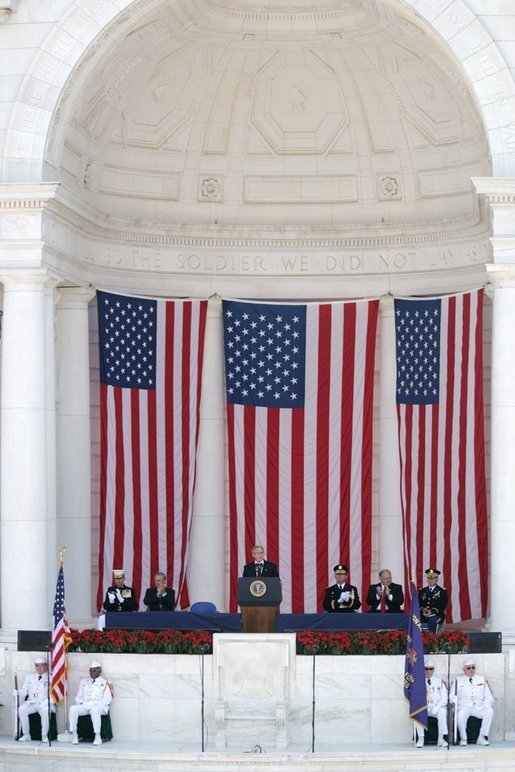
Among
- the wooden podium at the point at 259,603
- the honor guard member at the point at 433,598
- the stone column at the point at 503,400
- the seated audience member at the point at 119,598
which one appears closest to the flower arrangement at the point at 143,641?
the wooden podium at the point at 259,603

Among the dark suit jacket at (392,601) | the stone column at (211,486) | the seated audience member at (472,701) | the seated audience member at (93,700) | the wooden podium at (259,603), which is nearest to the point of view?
the seated audience member at (472,701)

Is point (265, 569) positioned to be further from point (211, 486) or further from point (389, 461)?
point (389, 461)

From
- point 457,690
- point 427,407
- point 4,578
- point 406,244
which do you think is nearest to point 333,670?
point 457,690

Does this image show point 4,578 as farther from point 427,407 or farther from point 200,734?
point 427,407

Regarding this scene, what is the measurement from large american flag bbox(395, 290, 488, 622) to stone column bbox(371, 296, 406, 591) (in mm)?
742

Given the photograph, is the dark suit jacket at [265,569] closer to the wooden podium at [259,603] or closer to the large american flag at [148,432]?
the wooden podium at [259,603]

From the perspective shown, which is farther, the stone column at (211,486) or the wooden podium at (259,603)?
the stone column at (211,486)

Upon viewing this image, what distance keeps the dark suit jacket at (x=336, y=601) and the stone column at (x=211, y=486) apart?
16.4 feet

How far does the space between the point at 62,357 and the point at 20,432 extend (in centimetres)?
457

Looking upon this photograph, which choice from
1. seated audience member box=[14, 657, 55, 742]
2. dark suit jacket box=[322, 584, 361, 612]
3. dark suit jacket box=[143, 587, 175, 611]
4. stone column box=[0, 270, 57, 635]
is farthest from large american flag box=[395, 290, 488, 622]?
seated audience member box=[14, 657, 55, 742]

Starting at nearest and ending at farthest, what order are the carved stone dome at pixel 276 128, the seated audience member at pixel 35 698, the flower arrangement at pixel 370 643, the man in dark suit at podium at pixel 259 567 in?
the seated audience member at pixel 35 698 → the flower arrangement at pixel 370 643 → the man in dark suit at podium at pixel 259 567 → the carved stone dome at pixel 276 128

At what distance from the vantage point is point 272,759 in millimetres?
31422

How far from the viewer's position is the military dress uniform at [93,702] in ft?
107

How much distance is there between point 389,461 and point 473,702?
10.7m
